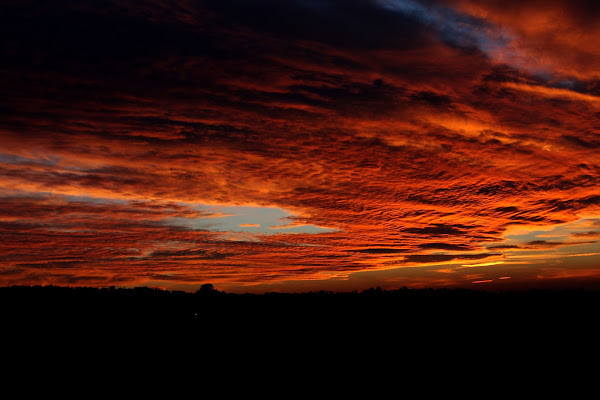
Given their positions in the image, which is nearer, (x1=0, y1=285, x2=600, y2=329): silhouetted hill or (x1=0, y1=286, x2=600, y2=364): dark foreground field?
(x1=0, y1=286, x2=600, y2=364): dark foreground field

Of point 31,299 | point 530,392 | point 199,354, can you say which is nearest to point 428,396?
point 530,392

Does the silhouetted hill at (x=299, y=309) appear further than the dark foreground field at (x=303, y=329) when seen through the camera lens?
Yes

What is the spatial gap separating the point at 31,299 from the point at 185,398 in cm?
5432

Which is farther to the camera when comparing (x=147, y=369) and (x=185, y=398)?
(x=147, y=369)

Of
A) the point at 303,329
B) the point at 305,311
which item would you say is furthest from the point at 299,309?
the point at 303,329

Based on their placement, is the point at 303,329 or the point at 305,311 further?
the point at 305,311

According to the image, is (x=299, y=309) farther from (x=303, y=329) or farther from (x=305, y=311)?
(x=303, y=329)

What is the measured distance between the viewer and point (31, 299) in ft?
210

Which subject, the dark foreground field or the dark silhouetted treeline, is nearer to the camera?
the dark foreground field

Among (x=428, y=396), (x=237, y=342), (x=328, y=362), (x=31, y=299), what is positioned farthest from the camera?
(x=31, y=299)

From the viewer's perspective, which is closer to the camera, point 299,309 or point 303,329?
point 303,329

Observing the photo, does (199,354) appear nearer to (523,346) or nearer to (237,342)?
(237,342)

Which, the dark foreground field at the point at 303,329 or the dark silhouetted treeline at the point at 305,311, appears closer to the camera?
the dark foreground field at the point at 303,329

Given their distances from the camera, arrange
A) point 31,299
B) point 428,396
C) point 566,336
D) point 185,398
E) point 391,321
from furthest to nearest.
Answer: point 31,299, point 391,321, point 566,336, point 428,396, point 185,398
